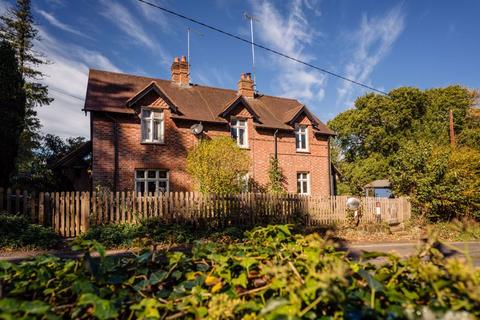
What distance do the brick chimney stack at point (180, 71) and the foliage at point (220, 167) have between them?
823 centimetres

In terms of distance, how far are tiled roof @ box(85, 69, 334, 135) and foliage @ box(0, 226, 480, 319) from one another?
16.3m

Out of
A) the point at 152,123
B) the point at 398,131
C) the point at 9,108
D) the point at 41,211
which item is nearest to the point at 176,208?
the point at 41,211

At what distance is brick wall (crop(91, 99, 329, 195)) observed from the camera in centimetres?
1656

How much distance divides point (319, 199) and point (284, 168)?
5.10 m

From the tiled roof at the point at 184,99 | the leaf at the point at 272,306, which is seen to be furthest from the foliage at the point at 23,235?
the leaf at the point at 272,306

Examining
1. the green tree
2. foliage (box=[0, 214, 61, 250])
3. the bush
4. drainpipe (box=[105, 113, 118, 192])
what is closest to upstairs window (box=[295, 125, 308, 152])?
drainpipe (box=[105, 113, 118, 192])

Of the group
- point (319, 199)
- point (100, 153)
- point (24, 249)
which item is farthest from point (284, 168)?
point (24, 249)

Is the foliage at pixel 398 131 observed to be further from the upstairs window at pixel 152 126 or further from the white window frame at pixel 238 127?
the upstairs window at pixel 152 126

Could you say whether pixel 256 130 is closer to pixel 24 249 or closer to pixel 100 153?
pixel 100 153

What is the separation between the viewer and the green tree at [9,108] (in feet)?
48.6

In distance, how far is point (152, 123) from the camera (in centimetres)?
1794

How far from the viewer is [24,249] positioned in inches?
392

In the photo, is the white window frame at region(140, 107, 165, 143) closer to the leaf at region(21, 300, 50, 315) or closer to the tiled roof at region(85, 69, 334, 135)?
the tiled roof at region(85, 69, 334, 135)

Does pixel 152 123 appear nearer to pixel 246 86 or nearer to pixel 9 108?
pixel 9 108
